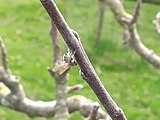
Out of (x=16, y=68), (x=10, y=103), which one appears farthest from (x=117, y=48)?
(x=10, y=103)

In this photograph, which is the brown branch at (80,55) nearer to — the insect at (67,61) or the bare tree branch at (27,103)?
the insect at (67,61)

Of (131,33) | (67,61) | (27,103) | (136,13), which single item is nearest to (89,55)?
(131,33)

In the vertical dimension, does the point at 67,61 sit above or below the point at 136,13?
above

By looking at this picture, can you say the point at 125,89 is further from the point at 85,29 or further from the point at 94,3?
the point at 94,3

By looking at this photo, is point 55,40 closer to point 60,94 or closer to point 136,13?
point 60,94

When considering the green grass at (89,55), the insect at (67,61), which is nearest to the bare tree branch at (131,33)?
the insect at (67,61)

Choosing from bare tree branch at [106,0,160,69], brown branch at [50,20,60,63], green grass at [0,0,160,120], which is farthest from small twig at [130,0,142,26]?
green grass at [0,0,160,120]
